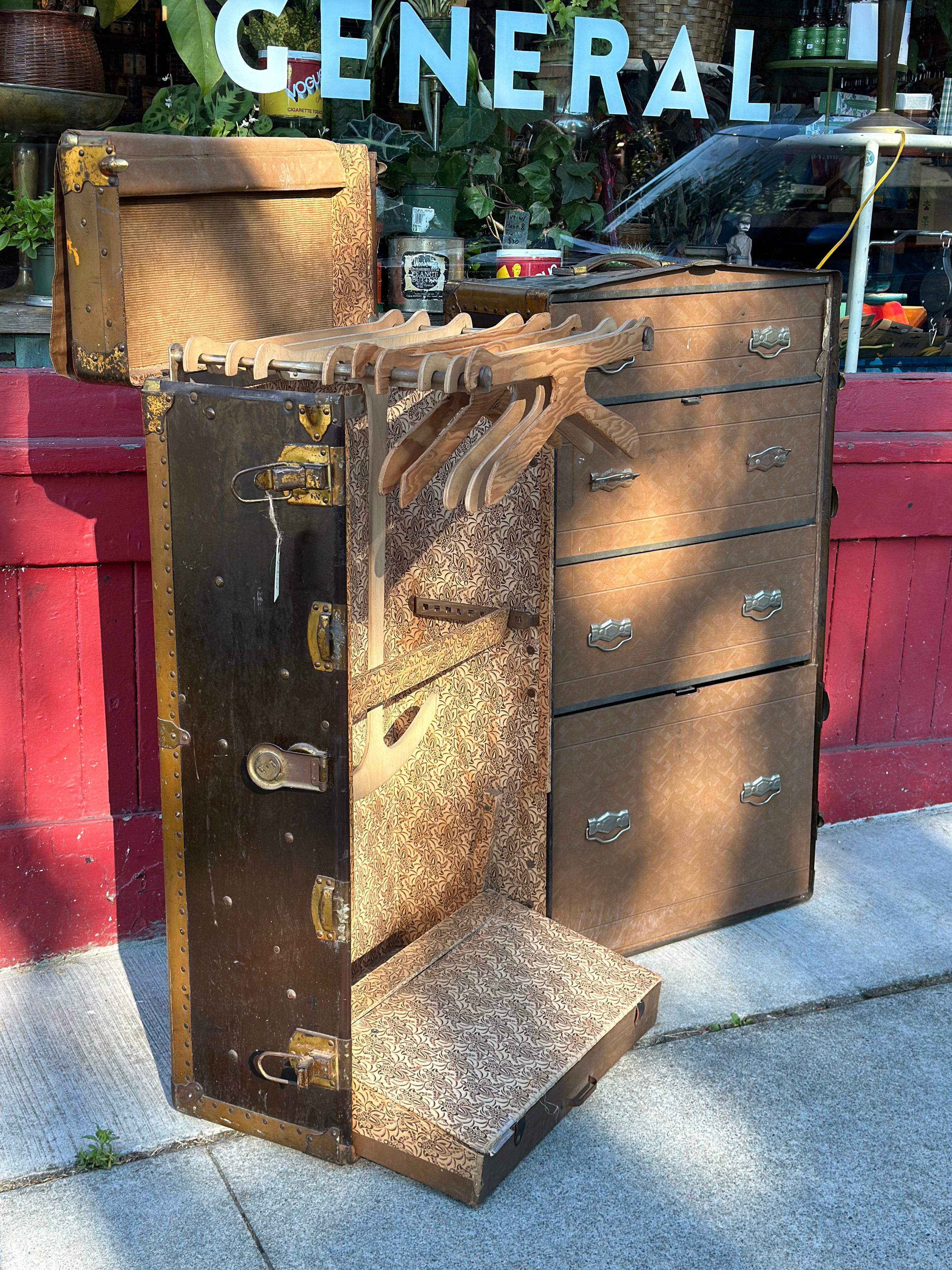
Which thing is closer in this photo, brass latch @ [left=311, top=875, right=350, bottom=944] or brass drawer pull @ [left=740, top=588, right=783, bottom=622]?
brass latch @ [left=311, top=875, right=350, bottom=944]

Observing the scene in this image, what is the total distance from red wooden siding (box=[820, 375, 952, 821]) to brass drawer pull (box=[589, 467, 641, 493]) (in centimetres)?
103

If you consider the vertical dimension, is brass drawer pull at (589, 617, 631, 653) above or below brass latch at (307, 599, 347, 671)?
below

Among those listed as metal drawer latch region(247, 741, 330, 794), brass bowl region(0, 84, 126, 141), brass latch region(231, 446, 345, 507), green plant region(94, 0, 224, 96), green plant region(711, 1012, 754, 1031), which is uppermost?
green plant region(94, 0, 224, 96)

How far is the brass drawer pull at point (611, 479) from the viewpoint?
2.96 meters

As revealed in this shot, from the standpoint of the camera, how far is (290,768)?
233 cm

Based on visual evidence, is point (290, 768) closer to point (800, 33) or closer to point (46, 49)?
point (46, 49)

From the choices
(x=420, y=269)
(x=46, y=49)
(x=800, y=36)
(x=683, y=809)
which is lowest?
(x=683, y=809)

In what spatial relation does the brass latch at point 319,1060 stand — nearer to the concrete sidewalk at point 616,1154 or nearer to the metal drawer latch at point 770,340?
the concrete sidewalk at point 616,1154

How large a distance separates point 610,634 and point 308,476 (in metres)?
1.11

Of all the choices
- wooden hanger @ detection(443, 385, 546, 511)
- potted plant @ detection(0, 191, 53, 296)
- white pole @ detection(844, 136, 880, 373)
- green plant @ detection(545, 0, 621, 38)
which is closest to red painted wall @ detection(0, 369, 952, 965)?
potted plant @ detection(0, 191, 53, 296)

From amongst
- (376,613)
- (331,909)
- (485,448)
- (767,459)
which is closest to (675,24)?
(767,459)

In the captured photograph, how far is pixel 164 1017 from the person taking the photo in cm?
299

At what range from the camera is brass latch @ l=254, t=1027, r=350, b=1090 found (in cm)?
242

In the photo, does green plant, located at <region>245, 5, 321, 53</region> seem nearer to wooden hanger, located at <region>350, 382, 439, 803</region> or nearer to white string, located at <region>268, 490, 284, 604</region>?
wooden hanger, located at <region>350, 382, 439, 803</region>
